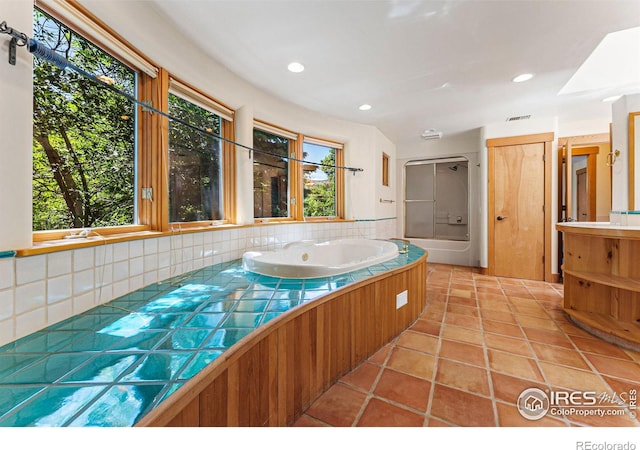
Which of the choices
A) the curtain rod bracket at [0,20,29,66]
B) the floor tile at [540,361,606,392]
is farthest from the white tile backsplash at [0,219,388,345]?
the floor tile at [540,361,606,392]

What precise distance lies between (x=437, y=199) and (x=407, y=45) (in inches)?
123

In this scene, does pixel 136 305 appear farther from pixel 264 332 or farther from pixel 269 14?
pixel 269 14

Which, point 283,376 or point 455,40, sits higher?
point 455,40

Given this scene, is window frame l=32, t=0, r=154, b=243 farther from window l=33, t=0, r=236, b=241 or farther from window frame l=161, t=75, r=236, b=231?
window frame l=161, t=75, r=236, b=231

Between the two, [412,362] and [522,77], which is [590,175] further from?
[412,362]

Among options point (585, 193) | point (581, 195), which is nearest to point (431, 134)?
point (585, 193)

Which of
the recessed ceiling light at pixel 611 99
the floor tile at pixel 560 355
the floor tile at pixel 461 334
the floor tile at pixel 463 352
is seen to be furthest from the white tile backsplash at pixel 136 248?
the recessed ceiling light at pixel 611 99

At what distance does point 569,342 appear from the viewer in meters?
1.67

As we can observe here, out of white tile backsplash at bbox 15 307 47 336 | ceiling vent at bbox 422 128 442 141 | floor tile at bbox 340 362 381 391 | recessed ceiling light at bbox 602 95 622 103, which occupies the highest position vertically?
ceiling vent at bbox 422 128 442 141

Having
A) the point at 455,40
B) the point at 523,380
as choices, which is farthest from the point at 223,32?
the point at 523,380

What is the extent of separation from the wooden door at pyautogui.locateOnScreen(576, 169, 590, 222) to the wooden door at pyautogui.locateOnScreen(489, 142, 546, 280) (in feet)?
3.43

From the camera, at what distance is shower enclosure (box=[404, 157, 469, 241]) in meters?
4.21

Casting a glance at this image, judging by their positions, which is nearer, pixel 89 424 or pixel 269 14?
pixel 89 424

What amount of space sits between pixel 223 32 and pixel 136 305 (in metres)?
1.69
